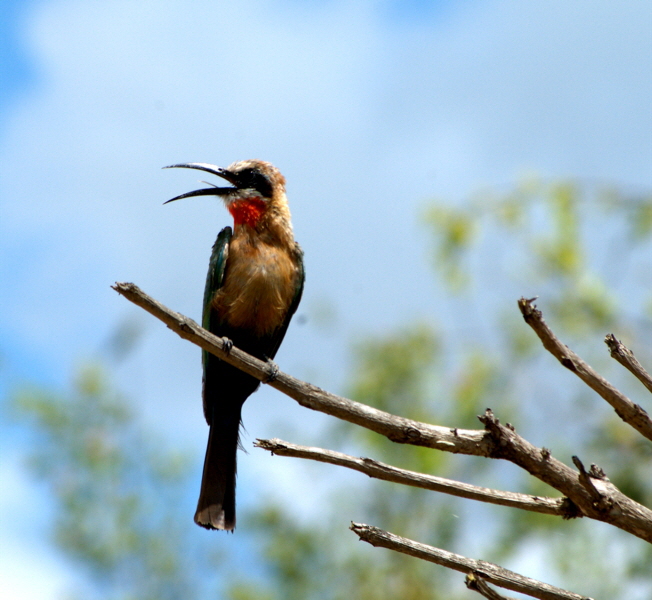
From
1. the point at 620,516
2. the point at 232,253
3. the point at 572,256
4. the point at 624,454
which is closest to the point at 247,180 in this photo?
the point at 232,253

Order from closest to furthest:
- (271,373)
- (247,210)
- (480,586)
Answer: (480,586), (271,373), (247,210)

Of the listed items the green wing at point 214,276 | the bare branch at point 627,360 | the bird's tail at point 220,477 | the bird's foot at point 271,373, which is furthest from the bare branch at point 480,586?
the green wing at point 214,276

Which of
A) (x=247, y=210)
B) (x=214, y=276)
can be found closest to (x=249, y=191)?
(x=247, y=210)

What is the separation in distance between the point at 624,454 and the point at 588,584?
182 cm

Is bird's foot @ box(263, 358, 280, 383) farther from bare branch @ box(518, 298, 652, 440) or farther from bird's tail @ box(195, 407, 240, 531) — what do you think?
bird's tail @ box(195, 407, 240, 531)

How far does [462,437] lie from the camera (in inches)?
121

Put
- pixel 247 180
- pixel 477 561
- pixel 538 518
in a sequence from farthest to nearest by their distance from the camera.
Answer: pixel 538 518, pixel 247 180, pixel 477 561

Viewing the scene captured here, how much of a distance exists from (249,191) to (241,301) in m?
0.92

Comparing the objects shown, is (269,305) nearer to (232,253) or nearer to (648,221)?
(232,253)

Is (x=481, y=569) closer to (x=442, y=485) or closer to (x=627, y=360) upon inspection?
(x=442, y=485)

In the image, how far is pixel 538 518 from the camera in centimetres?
870

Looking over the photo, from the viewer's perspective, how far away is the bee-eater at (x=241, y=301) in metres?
5.16

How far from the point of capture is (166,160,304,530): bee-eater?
5164 mm

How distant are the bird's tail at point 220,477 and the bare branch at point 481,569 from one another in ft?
7.30
